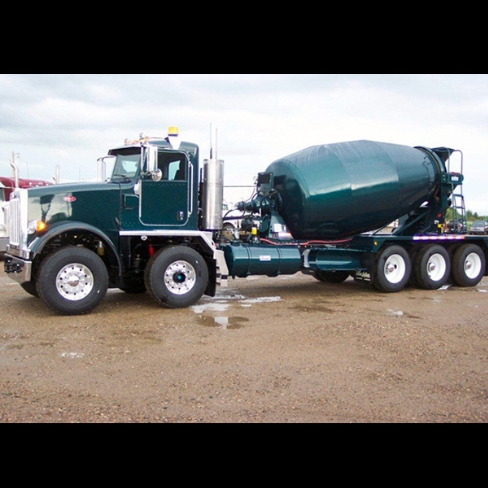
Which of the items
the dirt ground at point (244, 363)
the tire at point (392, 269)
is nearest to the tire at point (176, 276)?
the dirt ground at point (244, 363)

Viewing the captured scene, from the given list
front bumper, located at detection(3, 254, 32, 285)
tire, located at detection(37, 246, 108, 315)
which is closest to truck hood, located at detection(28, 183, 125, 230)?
tire, located at detection(37, 246, 108, 315)

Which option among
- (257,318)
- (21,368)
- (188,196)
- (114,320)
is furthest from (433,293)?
(21,368)

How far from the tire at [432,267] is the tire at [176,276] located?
18.4 ft

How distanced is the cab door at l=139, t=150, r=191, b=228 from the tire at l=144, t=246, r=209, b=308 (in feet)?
1.83

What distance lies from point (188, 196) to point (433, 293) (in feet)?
20.5

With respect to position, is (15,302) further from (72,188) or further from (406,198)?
(406,198)

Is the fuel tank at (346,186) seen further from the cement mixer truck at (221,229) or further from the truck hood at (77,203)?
the truck hood at (77,203)

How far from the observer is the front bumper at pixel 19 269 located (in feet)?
26.3

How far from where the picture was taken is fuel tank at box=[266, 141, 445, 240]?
10.8 meters

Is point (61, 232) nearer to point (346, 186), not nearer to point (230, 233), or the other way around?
point (230, 233)

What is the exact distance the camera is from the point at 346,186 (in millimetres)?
10891

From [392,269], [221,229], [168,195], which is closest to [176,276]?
[168,195]

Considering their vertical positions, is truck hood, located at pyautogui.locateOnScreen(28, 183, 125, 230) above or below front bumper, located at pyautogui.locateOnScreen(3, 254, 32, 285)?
above

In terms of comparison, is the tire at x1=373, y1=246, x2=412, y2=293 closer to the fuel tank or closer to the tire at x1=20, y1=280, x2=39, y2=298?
the fuel tank
